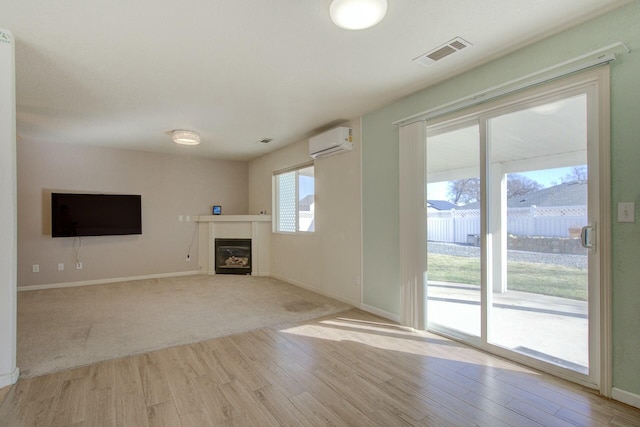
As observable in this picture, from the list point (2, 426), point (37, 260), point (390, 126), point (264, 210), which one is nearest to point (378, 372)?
point (2, 426)

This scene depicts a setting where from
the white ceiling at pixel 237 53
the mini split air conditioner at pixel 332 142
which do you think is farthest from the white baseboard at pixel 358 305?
the white ceiling at pixel 237 53

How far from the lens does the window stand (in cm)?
526

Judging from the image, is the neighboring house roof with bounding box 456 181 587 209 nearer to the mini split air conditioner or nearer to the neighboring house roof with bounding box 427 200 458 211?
the neighboring house roof with bounding box 427 200 458 211

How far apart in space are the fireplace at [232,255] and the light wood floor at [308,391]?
3534 mm

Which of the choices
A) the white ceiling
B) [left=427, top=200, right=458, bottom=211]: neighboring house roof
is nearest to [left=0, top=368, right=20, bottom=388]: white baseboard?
the white ceiling

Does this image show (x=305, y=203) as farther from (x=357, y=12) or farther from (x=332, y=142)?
(x=357, y=12)

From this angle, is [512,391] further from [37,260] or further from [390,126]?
[37,260]

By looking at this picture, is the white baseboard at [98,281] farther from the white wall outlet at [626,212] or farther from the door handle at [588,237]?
the white wall outlet at [626,212]

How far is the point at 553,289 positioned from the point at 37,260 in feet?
23.1

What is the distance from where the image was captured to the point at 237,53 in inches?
97.0

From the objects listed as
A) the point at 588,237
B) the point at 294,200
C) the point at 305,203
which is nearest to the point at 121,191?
the point at 294,200

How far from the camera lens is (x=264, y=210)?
654 centimetres

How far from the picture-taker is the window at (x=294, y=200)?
5262mm

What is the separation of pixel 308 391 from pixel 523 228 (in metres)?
2.13
